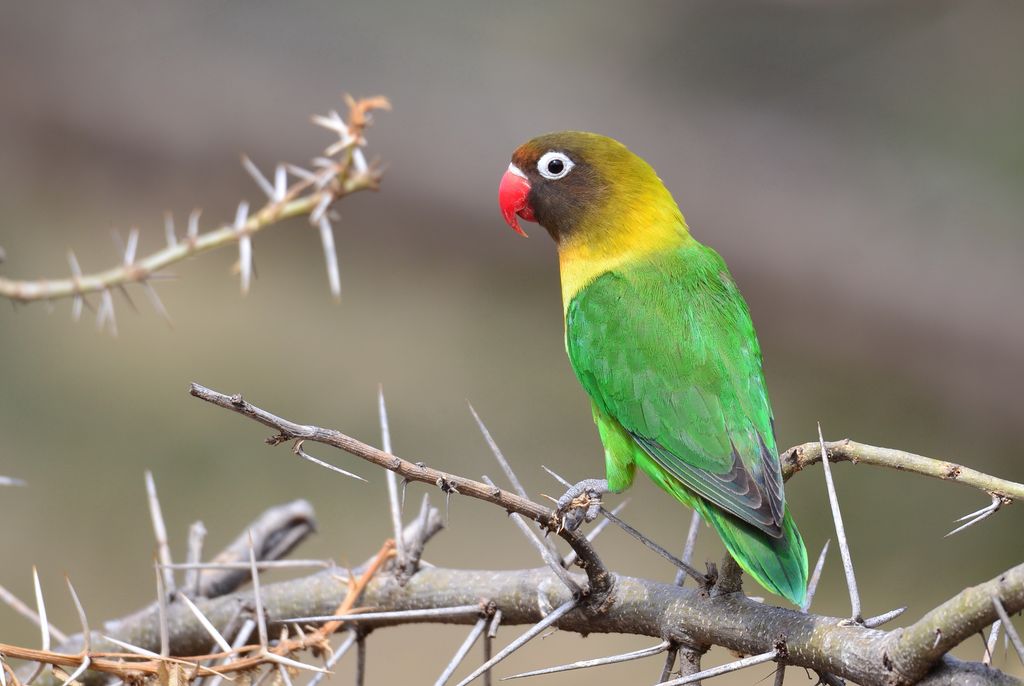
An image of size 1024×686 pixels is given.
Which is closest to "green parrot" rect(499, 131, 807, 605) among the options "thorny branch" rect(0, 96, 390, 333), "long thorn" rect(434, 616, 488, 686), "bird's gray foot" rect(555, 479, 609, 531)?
"bird's gray foot" rect(555, 479, 609, 531)

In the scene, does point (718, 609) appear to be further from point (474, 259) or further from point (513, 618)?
point (474, 259)

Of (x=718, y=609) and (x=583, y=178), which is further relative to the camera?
(x=583, y=178)

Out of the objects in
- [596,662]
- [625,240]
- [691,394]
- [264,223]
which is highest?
[625,240]

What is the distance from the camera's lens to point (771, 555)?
1940mm

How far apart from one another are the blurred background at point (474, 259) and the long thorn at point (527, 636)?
3.42 m

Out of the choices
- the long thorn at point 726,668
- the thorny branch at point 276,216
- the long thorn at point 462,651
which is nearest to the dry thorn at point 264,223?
the thorny branch at point 276,216

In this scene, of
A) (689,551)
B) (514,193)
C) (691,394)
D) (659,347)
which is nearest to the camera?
(689,551)

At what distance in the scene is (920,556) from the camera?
5832 mm

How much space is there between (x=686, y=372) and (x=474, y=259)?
4.29 metres

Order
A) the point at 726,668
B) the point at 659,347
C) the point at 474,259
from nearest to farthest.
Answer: the point at 726,668
the point at 659,347
the point at 474,259

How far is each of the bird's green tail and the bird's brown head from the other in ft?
3.52

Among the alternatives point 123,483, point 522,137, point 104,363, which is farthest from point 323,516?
point 522,137

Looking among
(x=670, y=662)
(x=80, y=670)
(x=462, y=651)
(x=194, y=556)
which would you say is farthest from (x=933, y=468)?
(x=194, y=556)

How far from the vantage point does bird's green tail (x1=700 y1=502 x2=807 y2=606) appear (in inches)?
74.4
